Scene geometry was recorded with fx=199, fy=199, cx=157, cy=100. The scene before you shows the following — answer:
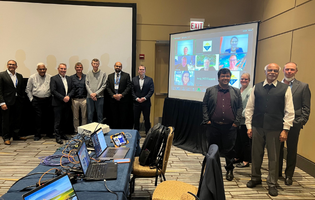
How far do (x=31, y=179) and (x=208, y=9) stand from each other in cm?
530

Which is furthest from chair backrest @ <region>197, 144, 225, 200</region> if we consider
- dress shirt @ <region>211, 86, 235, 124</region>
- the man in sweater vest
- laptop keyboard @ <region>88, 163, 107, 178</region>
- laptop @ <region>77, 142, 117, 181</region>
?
the man in sweater vest

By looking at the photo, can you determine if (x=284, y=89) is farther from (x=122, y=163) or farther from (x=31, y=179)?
(x=31, y=179)

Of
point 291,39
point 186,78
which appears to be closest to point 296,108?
point 291,39

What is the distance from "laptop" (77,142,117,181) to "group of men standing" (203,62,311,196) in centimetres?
176

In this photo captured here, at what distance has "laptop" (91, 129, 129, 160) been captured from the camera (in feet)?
5.99

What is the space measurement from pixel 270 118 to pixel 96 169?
6.99 feet

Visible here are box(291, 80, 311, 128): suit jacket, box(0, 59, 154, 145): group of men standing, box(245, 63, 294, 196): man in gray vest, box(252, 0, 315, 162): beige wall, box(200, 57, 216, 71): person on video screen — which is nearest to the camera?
box(245, 63, 294, 196): man in gray vest

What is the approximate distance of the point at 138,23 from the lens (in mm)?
5195

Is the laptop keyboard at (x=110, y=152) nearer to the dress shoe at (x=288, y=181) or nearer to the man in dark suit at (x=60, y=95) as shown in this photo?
the dress shoe at (x=288, y=181)

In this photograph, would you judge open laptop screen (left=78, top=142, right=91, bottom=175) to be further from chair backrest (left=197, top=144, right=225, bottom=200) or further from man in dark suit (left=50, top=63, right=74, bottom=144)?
man in dark suit (left=50, top=63, right=74, bottom=144)

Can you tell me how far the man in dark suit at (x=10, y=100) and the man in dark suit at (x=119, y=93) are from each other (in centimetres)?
189

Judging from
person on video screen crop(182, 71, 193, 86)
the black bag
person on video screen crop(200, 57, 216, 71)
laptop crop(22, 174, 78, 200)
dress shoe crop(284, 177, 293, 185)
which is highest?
person on video screen crop(200, 57, 216, 71)

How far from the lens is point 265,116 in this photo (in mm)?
2527

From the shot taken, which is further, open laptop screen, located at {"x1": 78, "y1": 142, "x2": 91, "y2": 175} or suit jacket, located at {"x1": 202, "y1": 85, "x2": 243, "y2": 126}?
suit jacket, located at {"x1": 202, "y1": 85, "x2": 243, "y2": 126}
